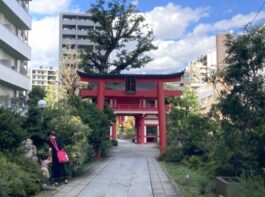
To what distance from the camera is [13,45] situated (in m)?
37.4

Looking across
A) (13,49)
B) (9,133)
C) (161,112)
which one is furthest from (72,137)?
(13,49)

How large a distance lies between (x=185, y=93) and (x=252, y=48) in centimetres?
3936

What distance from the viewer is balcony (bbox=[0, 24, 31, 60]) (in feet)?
113

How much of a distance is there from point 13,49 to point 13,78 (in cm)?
246

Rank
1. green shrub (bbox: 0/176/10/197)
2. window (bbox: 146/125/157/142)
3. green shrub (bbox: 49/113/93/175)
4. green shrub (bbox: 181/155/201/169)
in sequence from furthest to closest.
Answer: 1. window (bbox: 146/125/157/142)
2. green shrub (bbox: 181/155/201/169)
3. green shrub (bbox: 49/113/93/175)
4. green shrub (bbox: 0/176/10/197)

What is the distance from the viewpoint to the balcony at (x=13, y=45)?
34438 millimetres

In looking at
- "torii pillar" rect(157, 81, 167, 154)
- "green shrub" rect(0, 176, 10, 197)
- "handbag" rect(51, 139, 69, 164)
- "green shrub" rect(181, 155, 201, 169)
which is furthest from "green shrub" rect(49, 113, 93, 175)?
"torii pillar" rect(157, 81, 167, 154)

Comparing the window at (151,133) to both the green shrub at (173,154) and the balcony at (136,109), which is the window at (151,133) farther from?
the green shrub at (173,154)

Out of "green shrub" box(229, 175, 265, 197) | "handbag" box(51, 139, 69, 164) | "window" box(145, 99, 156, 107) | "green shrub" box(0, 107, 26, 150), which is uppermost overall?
"window" box(145, 99, 156, 107)

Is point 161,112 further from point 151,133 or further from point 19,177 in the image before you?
point 151,133

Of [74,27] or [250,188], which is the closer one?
[250,188]

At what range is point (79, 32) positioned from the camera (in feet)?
345

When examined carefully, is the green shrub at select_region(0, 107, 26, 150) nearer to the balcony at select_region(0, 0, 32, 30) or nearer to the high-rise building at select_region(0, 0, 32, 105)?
the high-rise building at select_region(0, 0, 32, 105)

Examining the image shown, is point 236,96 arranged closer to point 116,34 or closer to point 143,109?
point 116,34
